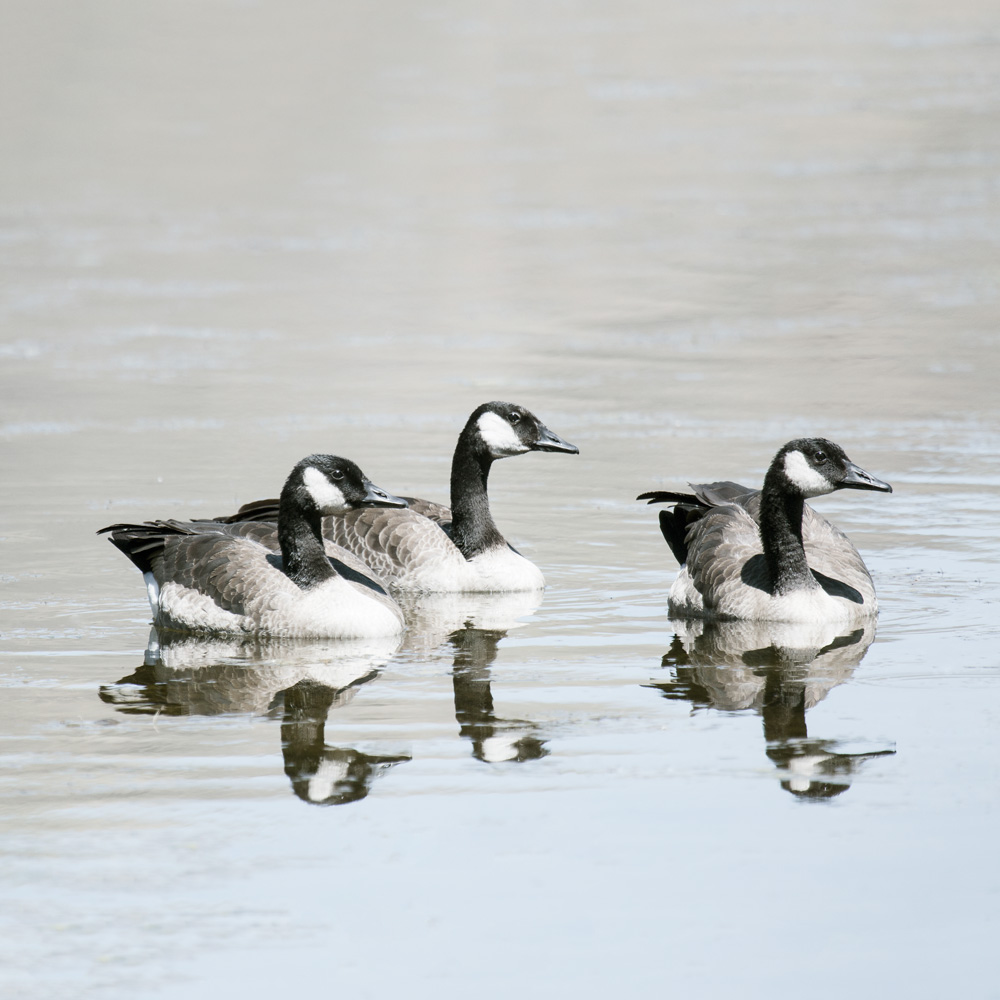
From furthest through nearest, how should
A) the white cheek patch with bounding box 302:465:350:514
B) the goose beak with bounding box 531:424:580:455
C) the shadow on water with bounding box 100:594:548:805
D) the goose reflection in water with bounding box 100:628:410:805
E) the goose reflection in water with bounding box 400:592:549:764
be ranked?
the goose beak with bounding box 531:424:580:455
the white cheek patch with bounding box 302:465:350:514
the goose reflection in water with bounding box 400:592:549:764
the shadow on water with bounding box 100:594:548:805
the goose reflection in water with bounding box 100:628:410:805

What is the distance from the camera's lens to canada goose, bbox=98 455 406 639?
11.0 metres

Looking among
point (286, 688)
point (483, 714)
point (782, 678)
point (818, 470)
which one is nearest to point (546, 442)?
point (818, 470)

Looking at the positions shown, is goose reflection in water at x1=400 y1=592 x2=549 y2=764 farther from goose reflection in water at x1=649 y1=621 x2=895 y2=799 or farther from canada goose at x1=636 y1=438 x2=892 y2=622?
canada goose at x1=636 y1=438 x2=892 y2=622

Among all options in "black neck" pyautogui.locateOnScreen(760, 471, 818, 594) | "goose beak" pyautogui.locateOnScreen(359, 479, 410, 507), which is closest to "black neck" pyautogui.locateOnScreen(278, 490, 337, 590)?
"goose beak" pyautogui.locateOnScreen(359, 479, 410, 507)

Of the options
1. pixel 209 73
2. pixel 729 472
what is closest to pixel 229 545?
pixel 729 472

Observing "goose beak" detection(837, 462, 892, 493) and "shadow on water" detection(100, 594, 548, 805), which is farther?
"goose beak" detection(837, 462, 892, 493)

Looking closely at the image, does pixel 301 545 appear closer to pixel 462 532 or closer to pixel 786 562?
pixel 462 532

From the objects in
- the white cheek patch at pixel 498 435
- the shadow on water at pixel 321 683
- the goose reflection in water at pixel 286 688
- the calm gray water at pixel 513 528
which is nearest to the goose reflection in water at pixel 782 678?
the calm gray water at pixel 513 528

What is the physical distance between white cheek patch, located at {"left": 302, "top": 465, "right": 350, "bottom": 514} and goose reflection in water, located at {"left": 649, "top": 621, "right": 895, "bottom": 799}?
230 cm

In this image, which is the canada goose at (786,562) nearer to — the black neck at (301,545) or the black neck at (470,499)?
the black neck at (470,499)

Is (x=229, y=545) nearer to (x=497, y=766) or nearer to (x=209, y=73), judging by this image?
(x=497, y=766)

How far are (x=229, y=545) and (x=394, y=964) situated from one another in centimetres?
554

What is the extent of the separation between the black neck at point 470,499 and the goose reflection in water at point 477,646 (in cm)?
50

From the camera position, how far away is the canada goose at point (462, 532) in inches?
496
